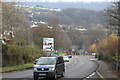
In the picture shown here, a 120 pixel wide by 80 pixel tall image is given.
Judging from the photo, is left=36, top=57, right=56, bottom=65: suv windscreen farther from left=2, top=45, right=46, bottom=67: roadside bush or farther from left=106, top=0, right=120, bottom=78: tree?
left=2, top=45, right=46, bottom=67: roadside bush

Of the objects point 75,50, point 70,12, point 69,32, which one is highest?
point 70,12

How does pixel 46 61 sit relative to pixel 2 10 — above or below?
below

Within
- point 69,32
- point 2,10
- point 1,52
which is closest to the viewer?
point 1,52

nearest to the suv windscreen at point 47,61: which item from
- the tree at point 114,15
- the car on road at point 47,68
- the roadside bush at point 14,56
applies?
the car on road at point 47,68

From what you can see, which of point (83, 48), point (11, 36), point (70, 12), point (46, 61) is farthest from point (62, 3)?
point (46, 61)

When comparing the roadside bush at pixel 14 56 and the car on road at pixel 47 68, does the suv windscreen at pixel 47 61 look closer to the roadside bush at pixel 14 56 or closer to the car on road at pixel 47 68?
the car on road at pixel 47 68

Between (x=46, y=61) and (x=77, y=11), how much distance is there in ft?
413

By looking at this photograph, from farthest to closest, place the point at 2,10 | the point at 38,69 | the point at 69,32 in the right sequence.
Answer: the point at 69,32, the point at 2,10, the point at 38,69

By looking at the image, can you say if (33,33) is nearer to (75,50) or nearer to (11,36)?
(11,36)

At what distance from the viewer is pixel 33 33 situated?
7594 centimetres

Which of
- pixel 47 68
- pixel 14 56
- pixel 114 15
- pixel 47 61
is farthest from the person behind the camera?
pixel 14 56

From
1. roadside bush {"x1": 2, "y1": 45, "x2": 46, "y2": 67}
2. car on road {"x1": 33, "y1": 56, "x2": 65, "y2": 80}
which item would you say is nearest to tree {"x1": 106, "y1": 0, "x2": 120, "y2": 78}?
car on road {"x1": 33, "y1": 56, "x2": 65, "y2": 80}

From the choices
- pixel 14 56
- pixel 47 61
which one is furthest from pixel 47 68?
pixel 14 56

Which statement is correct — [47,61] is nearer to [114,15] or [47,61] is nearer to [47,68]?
[47,68]
